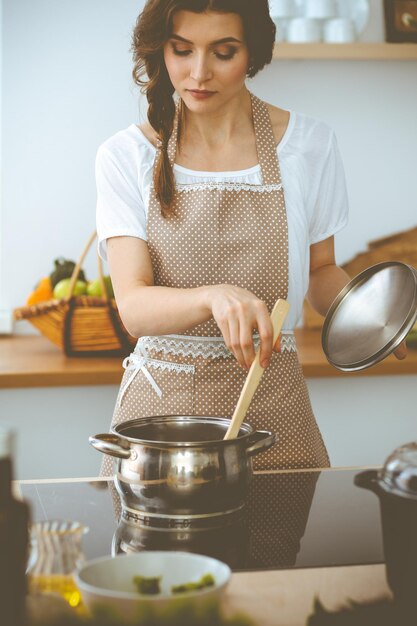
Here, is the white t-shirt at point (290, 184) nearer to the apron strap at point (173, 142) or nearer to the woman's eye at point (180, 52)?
the apron strap at point (173, 142)

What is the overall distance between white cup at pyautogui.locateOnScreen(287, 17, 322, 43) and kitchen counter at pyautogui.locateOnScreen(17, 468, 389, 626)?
1677 millimetres

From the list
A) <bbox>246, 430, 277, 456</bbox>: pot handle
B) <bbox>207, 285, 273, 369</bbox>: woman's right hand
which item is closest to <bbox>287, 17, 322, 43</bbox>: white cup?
<bbox>207, 285, 273, 369</bbox>: woman's right hand

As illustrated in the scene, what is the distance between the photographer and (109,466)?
1.54 meters

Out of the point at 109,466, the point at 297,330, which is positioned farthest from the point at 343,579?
the point at 297,330

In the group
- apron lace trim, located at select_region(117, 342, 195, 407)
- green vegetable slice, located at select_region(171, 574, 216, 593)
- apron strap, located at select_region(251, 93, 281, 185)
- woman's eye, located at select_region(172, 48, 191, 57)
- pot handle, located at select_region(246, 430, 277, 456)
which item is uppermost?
woman's eye, located at select_region(172, 48, 191, 57)

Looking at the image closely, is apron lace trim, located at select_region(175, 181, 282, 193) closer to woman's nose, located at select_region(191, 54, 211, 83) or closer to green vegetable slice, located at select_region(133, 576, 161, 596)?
woman's nose, located at select_region(191, 54, 211, 83)

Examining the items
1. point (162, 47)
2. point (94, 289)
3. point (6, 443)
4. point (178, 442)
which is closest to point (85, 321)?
point (94, 289)

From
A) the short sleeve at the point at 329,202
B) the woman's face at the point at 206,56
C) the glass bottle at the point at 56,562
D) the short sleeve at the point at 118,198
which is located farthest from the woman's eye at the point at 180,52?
the glass bottle at the point at 56,562

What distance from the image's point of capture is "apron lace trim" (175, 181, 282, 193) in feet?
5.33

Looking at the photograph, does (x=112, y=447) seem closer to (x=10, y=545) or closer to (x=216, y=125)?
(x=10, y=545)

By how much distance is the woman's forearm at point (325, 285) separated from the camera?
169 centimetres

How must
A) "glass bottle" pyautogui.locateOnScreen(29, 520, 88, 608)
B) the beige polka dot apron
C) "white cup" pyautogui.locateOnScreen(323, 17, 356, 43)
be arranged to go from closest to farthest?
1. "glass bottle" pyautogui.locateOnScreen(29, 520, 88, 608)
2. the beige polka dot apron
3. "white cup" pyautogui.locateOnScreen(323, 17, 356, 43)

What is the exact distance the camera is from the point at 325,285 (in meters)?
1.71

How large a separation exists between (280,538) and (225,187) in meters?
0.78
